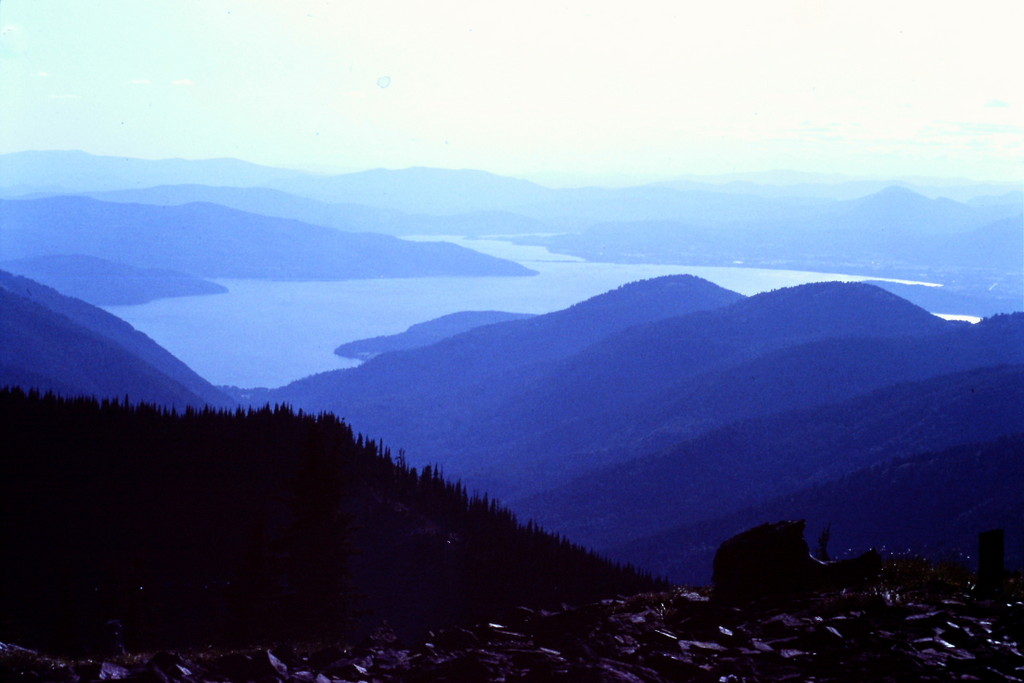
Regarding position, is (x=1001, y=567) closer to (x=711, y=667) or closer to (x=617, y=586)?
(x=711, y=667)

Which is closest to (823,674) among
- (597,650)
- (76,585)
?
(597,650)

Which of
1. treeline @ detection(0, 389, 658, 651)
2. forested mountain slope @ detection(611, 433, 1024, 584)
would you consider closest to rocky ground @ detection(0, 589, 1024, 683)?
treeline @ detection(0, 389, 658, 651)

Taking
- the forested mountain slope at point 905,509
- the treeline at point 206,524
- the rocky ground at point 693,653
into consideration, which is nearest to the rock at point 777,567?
the rocky ground at point 693,653

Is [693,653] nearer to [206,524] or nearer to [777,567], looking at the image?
[777,567]

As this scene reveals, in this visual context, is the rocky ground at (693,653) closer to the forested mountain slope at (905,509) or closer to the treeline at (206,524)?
the treeline at (206,524)

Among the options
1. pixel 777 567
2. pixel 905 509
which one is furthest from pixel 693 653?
pixel 905 509

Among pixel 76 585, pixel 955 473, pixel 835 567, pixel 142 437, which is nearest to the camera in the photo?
pixel 835 567
